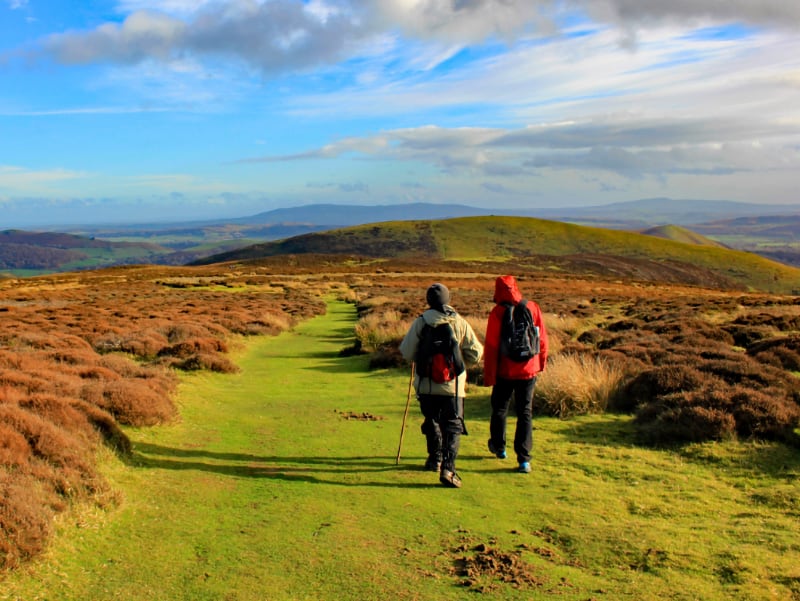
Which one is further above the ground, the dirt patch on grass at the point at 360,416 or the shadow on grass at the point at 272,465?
the shadow on grass at the point at 272,465

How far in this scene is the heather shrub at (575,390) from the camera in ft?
33.0

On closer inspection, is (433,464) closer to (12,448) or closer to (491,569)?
(491,569)

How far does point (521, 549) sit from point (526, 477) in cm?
203

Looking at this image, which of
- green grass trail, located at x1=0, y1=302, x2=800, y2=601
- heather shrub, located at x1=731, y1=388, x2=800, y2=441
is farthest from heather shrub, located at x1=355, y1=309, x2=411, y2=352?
heather shrub, located at x1=731, y1=388, x2=800, y2=441

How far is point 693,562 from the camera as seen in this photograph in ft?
15.6

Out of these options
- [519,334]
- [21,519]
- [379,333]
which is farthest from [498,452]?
[379,333]

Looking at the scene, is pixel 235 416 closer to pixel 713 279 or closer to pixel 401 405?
pixel 401 405

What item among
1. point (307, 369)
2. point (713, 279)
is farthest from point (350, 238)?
point (307, 369)

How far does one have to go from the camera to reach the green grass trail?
14.4 ft

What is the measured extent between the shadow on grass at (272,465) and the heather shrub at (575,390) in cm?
362

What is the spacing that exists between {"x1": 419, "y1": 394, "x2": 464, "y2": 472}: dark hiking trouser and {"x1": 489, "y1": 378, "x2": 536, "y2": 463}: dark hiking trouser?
0.82 metres

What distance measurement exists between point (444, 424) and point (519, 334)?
1.34 meters

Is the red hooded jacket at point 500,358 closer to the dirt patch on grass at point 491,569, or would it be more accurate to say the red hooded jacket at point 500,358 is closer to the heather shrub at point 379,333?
the dirt patch on grass at point 491,569

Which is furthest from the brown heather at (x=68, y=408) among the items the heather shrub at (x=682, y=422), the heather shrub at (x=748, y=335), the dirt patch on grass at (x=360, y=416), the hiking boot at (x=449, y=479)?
the heather shrub at (x=748, y=335)
